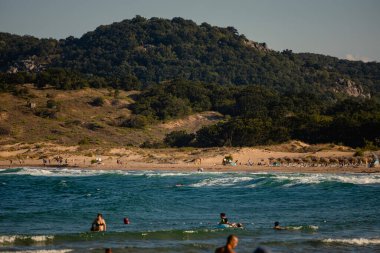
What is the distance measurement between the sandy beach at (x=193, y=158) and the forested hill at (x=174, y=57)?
73067 millimetres

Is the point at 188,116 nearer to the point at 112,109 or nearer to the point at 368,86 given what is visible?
the point at 112,109

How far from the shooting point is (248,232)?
2530 cm

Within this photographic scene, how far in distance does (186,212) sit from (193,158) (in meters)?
31.6

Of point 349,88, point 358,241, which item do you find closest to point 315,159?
point 358,241

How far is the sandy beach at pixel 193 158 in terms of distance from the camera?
56031 millimetres

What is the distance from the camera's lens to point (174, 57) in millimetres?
164625

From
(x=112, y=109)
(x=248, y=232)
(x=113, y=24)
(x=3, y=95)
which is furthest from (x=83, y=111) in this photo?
(x=113, y=24)

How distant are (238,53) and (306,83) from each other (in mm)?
23572

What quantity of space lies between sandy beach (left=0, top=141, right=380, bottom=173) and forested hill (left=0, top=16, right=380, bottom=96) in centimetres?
7307

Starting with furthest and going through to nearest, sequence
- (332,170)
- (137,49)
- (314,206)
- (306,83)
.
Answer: (137,49), (306,83), (332,170), (314,206)

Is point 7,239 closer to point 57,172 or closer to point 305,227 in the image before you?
point 305,227

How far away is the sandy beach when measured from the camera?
56.0 metres

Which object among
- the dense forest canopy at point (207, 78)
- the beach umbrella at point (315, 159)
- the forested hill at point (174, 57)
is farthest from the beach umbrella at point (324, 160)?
the forested hill at point (174, 57)

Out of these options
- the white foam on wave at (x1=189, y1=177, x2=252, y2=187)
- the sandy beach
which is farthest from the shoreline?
the white foam on wave at (x1=189, y1=177, x2=252, y2=187)
